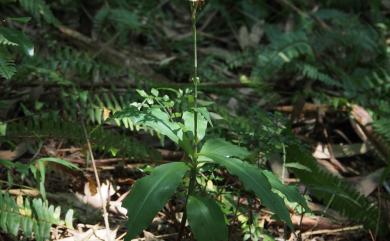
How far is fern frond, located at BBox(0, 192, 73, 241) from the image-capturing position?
7.98ft

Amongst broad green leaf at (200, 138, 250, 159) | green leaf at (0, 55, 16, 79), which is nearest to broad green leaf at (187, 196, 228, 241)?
broad green leaf at (200, 138, 250, 159)

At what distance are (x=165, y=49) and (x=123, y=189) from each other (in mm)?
1900

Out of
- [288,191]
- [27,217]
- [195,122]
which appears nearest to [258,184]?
[288,191]

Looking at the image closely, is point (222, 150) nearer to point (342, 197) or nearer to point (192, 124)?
point (192, 124)

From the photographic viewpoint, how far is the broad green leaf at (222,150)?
2297 mm

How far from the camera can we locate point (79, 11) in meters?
5.04

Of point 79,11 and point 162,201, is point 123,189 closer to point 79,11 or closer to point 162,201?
point 162,201

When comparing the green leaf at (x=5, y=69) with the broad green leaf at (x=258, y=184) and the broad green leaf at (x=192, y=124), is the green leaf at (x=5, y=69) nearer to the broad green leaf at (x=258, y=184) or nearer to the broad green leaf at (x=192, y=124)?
the broad green leaf at (x=192, y=124)

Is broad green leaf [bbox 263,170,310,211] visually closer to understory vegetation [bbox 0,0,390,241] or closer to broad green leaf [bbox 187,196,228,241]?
understory vegetation [bbox 0,0,390,241]

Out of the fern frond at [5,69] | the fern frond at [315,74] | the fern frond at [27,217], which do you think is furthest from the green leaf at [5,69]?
the fern frond at [315,74]

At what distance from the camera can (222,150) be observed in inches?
91.2

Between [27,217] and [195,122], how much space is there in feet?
2.84

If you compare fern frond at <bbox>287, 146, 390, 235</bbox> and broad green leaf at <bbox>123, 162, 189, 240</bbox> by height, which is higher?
broad green leaf at <bbox>123, 162, 189, 240</bbox>

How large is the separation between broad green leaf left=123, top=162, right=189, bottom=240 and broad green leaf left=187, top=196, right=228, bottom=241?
0.36ft
